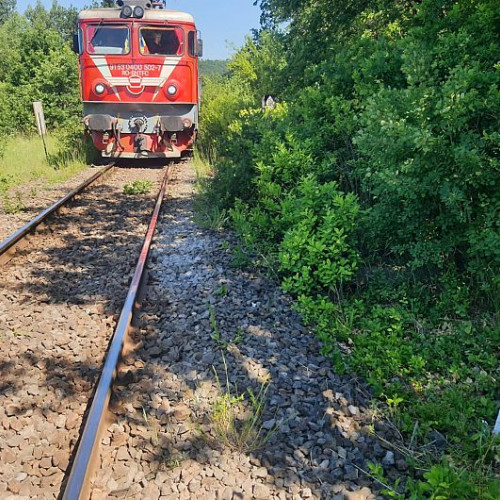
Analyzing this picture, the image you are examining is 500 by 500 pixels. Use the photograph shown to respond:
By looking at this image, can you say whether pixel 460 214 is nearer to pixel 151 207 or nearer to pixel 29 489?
pixel 29 489

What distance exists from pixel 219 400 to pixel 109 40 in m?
10.2

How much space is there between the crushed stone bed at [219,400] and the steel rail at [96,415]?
0.40 feet

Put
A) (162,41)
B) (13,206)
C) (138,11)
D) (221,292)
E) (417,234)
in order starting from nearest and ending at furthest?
1. (417,234)
2. (221,292)
3. (13,206)
4. (138,11)
5. (162,41)

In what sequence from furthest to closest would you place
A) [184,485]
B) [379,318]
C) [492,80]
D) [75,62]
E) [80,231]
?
1. [75,62]
2. [80,231]
3. [379,318]
4. [492,80]
5. [184,485]

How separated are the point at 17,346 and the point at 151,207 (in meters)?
4.41

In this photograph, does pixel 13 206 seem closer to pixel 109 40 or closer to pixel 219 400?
pixel 109 40

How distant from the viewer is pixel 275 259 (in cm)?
487

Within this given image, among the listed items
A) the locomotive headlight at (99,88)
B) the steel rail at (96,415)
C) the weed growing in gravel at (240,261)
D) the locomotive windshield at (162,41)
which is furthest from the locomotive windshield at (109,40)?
the steel rail at (96,415)

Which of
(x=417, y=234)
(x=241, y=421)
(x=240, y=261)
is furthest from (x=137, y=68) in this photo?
(x=241, y=421)

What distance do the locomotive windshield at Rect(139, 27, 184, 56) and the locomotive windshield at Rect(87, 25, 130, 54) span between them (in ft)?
1.28

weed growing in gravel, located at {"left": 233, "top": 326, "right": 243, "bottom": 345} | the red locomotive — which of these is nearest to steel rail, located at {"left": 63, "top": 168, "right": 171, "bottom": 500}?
weed growing in gravel, located at {"left": 233, "top": 326, "right": 243, "bottom": 345}

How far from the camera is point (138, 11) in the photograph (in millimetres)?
10430

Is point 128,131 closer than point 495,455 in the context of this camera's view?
No

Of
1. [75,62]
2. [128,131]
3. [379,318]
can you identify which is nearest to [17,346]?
[379,318]
